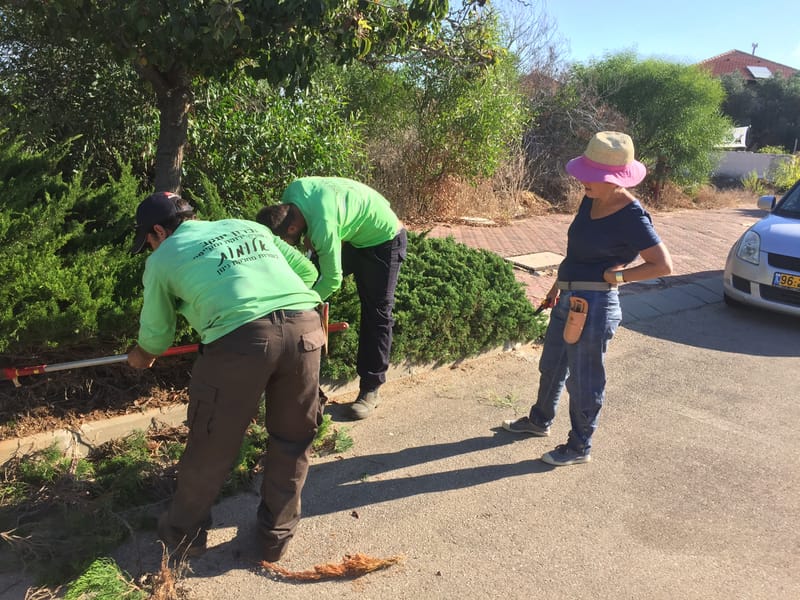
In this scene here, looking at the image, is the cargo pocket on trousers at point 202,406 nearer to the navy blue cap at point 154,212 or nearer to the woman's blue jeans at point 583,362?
the navy blue cap at point 154,212

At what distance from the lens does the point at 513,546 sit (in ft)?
9.97

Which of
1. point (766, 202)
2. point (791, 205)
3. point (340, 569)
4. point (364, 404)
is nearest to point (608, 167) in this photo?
point (364, 404)

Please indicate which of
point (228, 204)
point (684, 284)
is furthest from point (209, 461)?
point (684, 284)

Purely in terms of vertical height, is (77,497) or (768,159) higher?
(768,159)

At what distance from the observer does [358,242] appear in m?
3.97

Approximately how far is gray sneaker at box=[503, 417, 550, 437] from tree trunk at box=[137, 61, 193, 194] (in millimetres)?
2956

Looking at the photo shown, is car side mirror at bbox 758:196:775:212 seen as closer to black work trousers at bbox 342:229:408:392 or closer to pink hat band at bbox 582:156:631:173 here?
pink hat band at bbox 582:156:631:173

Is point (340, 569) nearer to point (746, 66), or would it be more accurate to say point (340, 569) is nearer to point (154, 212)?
point (154, 212)

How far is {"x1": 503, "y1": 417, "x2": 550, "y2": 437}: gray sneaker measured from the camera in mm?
4109

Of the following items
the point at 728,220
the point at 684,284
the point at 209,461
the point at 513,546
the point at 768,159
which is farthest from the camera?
the point at 768,159

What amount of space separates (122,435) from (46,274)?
997mm

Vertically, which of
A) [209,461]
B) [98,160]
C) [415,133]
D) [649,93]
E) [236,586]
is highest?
[649,93]

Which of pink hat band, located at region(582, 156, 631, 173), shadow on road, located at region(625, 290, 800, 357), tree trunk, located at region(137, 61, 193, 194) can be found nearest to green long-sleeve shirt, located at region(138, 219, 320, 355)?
pink hat band, located at region(582, 156, 631, 173)

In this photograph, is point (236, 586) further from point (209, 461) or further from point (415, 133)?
point (415, 133)
